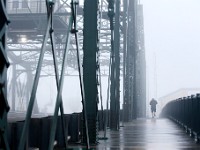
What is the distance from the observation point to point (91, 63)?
28.3ft

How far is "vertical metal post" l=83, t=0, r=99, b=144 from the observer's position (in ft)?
28.0

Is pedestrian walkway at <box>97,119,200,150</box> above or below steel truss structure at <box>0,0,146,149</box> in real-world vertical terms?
below

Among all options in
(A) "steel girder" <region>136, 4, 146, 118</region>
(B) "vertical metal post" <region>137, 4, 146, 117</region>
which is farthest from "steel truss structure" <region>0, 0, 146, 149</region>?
(B) "vertical metal post" <region>137, 4, 146, 117</region>

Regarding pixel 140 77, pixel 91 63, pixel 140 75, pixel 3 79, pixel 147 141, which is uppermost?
pixel 91 63

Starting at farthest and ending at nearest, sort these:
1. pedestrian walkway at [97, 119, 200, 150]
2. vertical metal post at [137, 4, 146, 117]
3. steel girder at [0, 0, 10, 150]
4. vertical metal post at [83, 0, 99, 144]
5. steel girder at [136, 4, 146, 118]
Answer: vertical metal post at [137, 4, 146, 117] < steel girder at [136, 4, 146, 118] < vertical metal post at [83, 0, 99, 144] < pedestrian walkway at [97, 119, 200, 150] < steel girder at [0, 0, 10, 150]

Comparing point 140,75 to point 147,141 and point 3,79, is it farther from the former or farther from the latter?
point 3,79

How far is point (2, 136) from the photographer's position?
3.14m

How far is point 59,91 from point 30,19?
24.7 meters

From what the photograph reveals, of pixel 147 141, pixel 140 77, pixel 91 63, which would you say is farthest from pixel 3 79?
pixel 140 77

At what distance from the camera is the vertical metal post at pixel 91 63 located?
8539mm

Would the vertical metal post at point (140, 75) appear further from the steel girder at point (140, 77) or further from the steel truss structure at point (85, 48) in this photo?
the steel truss structure at point (85, 48)

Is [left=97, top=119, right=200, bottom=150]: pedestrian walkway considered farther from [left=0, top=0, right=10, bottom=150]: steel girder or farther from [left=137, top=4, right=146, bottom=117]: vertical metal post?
[left=137, top=4, right=146, bottom=117]: vertical metal post

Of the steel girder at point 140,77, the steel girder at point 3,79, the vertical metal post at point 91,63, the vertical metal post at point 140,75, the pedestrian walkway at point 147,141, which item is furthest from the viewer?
the vertical metal post at point 140,75

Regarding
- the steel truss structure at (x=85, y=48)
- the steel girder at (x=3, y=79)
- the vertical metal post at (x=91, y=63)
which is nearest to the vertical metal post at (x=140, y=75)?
the steel truss structure at (x=85, y=48)
